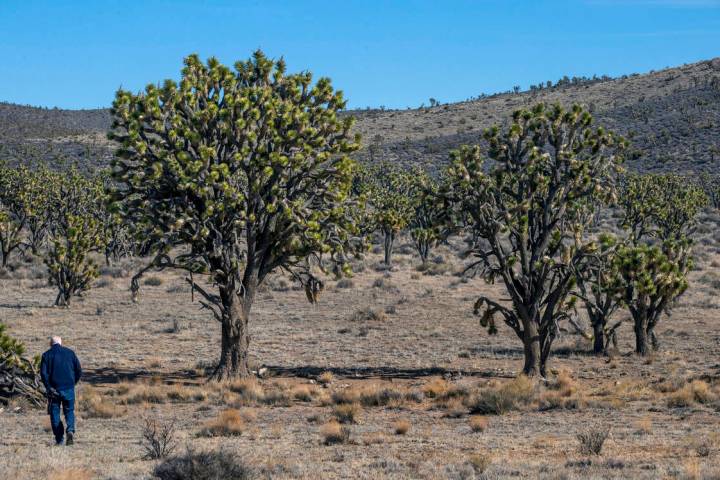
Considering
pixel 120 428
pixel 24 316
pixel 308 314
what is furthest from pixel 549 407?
pixel 24 316

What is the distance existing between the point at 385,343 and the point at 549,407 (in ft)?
36.2

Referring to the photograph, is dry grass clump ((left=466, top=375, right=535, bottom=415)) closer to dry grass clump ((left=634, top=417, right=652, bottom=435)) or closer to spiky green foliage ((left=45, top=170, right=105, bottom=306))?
dry grass clump ((left=634, top=417, right=652, bottom=435))

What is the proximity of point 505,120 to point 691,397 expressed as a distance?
10730cm

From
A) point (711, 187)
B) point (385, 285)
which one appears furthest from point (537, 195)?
point (711, 187)

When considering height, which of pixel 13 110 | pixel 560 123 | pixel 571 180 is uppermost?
pixel 13 110

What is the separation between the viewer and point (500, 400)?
15.6 metres

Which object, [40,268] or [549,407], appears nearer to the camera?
[549,407]

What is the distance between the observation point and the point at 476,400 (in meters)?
16.0

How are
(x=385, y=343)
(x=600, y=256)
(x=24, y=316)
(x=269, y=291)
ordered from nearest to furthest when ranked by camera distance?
(x=600, y=256) → (x=385, y=343) → (x=24, y=316) → (x=269, y=291)

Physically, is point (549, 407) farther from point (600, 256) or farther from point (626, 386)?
point (600, 256)

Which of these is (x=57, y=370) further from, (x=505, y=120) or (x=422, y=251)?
(x=505, y=120)

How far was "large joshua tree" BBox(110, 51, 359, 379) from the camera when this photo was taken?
18594 mm

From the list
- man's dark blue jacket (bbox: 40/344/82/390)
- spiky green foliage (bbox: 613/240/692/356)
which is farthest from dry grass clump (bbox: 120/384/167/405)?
spiky green foliage (bbox: 613/240/692/356)

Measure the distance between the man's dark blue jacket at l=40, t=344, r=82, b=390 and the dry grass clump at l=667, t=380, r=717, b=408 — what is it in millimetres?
10712
